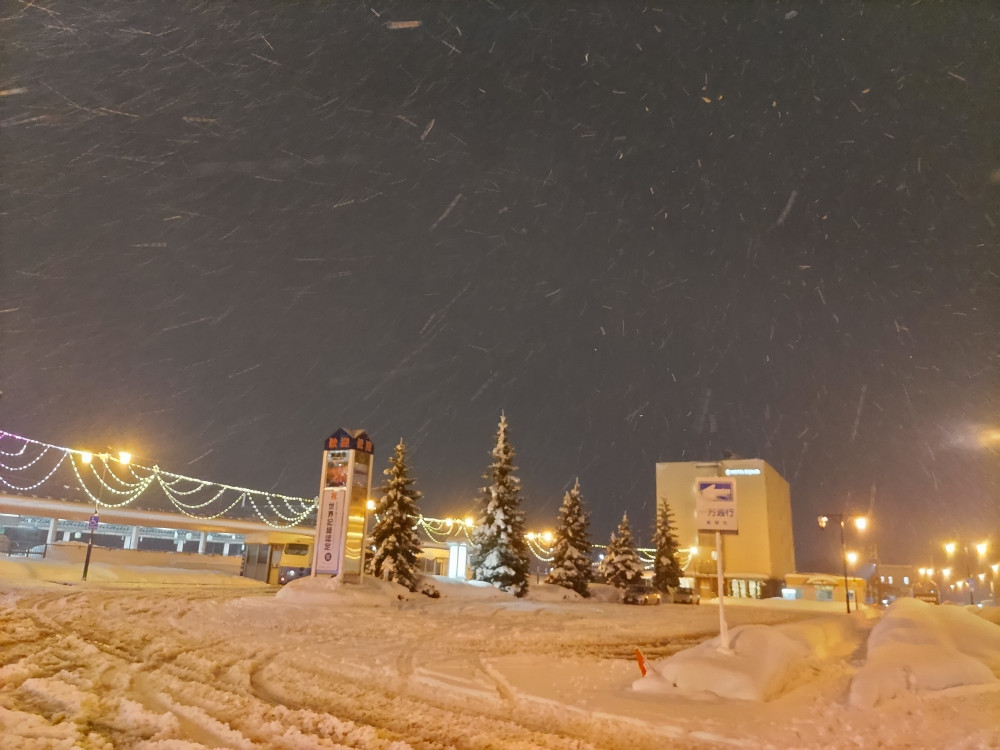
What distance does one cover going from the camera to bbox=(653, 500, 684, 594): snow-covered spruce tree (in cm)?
5281

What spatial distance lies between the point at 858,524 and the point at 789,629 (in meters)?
18.3

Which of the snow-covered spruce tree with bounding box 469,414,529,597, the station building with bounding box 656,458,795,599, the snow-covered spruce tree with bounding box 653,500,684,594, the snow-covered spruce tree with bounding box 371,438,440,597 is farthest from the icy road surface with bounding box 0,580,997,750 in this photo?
the station building with bounding box 656,458,795,599

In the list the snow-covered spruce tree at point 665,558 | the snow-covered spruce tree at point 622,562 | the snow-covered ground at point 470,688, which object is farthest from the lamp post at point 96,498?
the snow-covered spruce tree at point 665,558

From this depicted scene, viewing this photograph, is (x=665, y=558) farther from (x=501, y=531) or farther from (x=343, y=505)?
(x=343, y=505)

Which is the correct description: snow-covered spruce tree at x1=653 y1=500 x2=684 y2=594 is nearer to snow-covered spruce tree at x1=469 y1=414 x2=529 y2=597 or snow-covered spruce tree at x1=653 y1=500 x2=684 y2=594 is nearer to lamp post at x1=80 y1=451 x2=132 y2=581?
snow-covered spruce tree at x1=469 y1=414 x2=529 y2=597

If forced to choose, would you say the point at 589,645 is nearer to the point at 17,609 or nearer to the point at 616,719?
the point at 616,719

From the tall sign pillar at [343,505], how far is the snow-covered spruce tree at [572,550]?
1702 cm

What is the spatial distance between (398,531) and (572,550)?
15.1 m

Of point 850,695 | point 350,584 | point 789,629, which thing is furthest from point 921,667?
point 350,584

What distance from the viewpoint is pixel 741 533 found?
76.3 metres

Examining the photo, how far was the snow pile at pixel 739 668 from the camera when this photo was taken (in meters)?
8.54

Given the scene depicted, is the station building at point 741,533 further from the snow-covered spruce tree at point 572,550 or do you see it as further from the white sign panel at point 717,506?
the white sign panel at point 717,506

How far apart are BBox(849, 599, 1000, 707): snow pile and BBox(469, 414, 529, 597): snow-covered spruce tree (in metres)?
25.2

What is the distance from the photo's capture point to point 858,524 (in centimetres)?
2931
